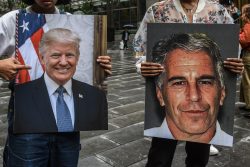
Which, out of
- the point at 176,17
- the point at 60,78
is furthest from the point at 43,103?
the point at 176,17

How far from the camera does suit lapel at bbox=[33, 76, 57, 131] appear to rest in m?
1.92

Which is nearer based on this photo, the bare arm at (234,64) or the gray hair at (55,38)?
the gray hair at (55,38)

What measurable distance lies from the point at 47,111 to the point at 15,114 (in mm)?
166

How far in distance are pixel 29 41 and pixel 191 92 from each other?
0.97 meters

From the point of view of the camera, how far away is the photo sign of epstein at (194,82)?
212 centimetres

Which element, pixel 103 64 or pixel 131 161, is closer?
pixel 103 64

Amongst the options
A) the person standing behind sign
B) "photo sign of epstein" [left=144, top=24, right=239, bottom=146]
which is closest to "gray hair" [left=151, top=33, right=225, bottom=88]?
"photo sign of epstein" [left=144, top=24, right=239, bottom=146]

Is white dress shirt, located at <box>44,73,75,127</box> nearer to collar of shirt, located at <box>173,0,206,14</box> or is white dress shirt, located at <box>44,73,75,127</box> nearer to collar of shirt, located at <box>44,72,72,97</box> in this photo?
collar of shirt, located at <box>44,72,72,97</box>

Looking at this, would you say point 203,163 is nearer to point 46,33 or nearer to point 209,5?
point 209,5

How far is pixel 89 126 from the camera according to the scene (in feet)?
6.54

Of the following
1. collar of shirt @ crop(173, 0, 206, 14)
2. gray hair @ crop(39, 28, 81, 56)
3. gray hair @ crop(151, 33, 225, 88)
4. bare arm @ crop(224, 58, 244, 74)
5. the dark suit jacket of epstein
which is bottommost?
the dark suit jacket of epstein

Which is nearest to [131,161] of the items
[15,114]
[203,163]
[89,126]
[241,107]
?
[203,163]

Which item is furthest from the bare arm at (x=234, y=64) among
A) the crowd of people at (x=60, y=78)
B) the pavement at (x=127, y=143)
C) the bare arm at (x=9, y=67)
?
the pavement at (x=127, y=143)

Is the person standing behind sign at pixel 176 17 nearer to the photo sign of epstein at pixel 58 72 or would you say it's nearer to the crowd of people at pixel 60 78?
the crowd of people at pixel 60 78
